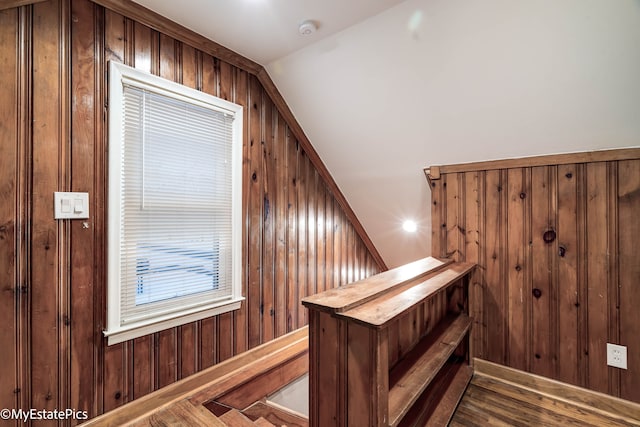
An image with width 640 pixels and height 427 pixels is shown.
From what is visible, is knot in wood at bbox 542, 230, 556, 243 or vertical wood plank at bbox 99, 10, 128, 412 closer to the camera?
vertical wood plank at bbox 99, 10, 128, 412

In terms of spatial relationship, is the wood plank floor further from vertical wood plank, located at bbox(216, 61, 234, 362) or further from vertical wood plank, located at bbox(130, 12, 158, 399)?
vertical wood plank, located at bbox(130, 12, 158, 399)

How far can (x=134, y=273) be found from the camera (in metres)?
1.61

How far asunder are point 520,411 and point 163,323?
210 centimetres

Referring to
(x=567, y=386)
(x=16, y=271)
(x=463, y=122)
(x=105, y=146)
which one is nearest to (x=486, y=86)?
(x=463, y=122)

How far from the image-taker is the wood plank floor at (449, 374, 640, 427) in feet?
5.14

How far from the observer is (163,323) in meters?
1.70

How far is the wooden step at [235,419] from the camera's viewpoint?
1.70 meters

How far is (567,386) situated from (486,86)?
186 cm

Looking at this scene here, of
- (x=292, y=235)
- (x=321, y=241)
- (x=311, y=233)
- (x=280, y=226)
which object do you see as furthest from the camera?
(x=321, y=241)

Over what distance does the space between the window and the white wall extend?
2.53 feet

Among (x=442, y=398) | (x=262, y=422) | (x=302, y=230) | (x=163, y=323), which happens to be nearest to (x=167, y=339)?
(x=163, y=323)

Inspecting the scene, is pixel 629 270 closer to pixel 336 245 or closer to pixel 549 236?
pixel 549 236

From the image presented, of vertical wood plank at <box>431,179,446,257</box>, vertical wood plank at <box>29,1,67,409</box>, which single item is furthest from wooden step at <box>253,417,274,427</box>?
vertical wood plank at <box>431,179,446,257</box>

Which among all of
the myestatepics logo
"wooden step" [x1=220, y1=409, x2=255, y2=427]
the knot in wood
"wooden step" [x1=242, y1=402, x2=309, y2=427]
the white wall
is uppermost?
the white wall
